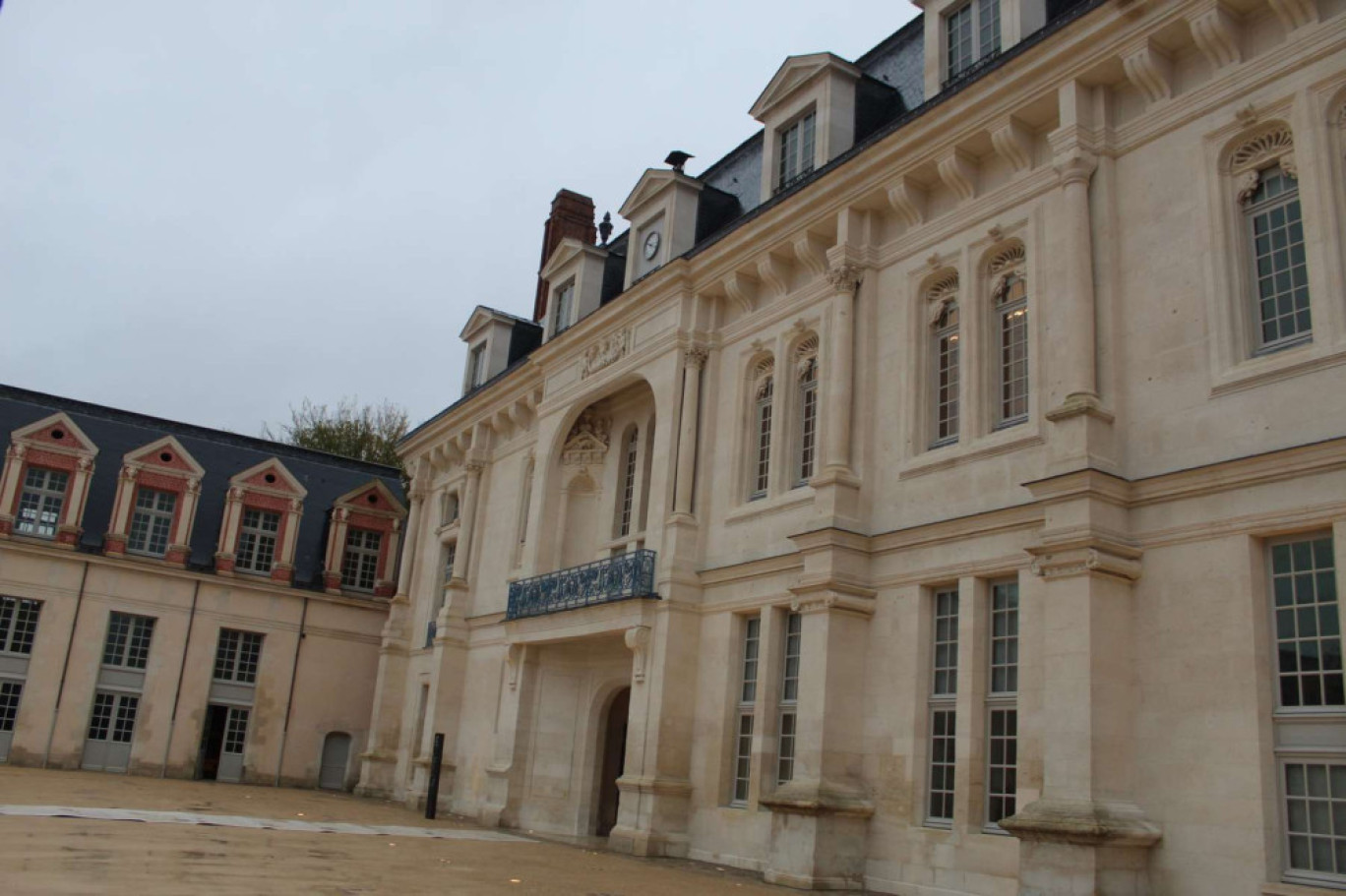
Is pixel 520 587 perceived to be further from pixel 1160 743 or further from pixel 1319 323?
pixel 1319 323

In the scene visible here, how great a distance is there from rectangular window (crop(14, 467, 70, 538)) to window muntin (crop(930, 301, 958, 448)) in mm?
26219

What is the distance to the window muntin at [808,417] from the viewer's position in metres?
18.4

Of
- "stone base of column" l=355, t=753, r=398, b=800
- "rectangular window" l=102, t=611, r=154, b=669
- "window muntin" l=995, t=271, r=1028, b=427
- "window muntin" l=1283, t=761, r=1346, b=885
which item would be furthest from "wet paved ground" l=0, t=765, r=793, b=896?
"rectangular window" l=102, t=611, r=154, b=669

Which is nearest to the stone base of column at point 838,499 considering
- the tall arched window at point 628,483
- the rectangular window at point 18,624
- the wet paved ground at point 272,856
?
the wet paved ground at point 272,856

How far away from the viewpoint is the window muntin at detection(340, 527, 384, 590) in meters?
36.9

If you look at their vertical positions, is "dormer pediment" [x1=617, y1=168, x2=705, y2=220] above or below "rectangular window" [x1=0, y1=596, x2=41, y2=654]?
above

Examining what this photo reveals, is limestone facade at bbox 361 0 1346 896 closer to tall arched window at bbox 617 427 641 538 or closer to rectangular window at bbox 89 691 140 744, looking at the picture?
tall arched window at bbox 617 427 641 538

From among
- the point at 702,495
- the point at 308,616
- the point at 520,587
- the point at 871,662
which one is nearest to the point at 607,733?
the point at 520,587

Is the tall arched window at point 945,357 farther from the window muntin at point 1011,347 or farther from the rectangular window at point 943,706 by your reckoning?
the rectangular window at point 943,706

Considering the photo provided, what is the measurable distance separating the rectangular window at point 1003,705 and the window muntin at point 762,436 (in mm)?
5614

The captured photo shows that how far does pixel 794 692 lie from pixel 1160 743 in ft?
20.9

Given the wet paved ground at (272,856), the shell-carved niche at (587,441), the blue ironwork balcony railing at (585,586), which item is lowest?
the wet paved ground at (272,856)

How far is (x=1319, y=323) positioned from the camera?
11.5m

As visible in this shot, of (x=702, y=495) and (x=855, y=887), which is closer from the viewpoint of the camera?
(x=855, y=887)
